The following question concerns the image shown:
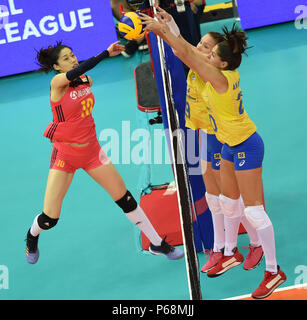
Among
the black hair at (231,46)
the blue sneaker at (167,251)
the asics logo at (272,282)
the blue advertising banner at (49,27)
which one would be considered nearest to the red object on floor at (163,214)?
the blue sneaker at (167,251)

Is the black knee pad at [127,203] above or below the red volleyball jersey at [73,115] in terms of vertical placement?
below

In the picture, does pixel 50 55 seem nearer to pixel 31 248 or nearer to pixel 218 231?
pixel 31 248

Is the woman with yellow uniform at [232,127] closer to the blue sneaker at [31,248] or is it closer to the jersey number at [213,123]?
the jersey number at [213,123]

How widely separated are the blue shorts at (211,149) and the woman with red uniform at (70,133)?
2.57 ft

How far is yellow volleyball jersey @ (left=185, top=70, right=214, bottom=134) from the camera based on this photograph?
4918mm

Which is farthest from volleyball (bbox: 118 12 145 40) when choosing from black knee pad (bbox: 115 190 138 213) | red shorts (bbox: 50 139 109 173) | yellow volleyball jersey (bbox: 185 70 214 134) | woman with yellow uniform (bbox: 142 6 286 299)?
black knee pad (bbox: 115 190 138 213)

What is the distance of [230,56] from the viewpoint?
4.48m

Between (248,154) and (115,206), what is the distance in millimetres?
2719

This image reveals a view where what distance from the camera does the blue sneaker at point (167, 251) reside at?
5.70 m

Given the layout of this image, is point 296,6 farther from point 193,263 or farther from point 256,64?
point 193,263

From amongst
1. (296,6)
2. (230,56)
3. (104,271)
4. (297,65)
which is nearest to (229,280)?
(104,271)

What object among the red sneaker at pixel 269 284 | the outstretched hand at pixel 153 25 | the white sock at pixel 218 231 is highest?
the outstretched hand at pixel 153 25

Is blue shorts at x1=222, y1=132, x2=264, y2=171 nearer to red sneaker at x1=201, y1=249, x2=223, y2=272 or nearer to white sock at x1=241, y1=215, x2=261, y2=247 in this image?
white sock at x1=241, y1=215, x2=261, y2=247

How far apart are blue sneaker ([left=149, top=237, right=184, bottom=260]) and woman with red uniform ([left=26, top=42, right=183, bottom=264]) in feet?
1.59
